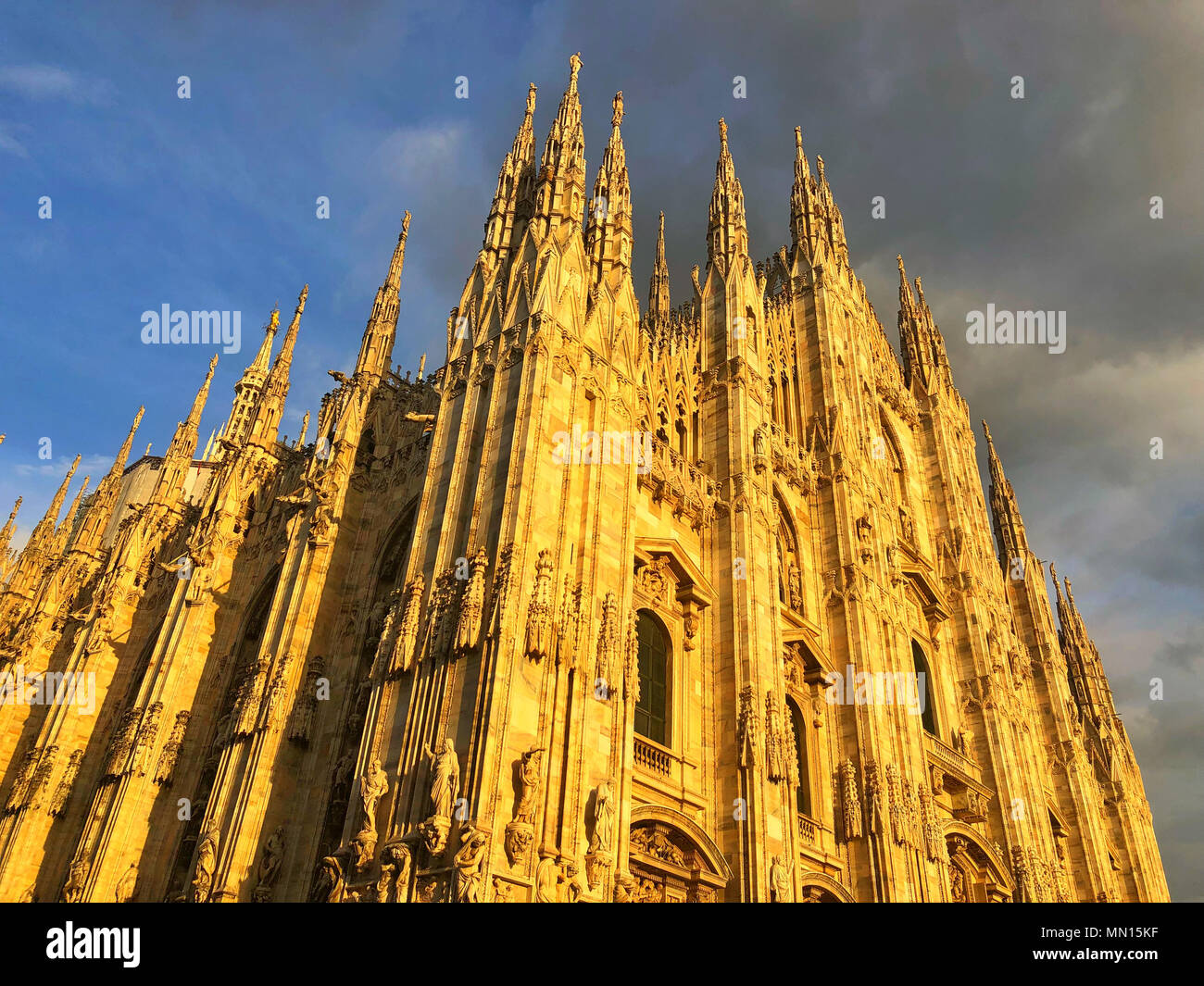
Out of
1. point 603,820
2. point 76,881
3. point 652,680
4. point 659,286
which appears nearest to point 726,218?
point 659,286

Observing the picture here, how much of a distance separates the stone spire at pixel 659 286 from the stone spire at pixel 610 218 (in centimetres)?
1205

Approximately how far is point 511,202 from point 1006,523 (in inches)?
1497

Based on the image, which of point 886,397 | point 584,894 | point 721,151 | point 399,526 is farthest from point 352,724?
point 886,397

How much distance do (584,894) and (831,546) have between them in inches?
663

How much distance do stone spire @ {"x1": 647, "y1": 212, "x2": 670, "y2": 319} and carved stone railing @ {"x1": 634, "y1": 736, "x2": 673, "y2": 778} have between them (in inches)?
850

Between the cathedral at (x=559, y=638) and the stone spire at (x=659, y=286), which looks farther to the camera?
the stone spire at (x=659, y=286)

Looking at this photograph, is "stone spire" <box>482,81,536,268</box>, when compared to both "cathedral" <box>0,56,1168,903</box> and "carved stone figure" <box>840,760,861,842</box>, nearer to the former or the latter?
"cathedral" <box>0,56,1168,903</box>

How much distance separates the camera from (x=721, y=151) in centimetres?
3338

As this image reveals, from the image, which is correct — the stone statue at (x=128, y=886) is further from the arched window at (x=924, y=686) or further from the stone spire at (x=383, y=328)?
the arched window at (x=924, y=686)

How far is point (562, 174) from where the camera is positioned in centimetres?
2234

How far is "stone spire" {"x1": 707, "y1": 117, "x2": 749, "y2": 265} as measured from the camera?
3047cm

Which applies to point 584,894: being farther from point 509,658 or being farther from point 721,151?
point 721,151

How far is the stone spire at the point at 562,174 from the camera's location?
21656 mm

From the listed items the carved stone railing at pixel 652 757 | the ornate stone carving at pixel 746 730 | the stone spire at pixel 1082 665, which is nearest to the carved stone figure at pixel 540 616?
the carved stone railing at pixel 652 757
